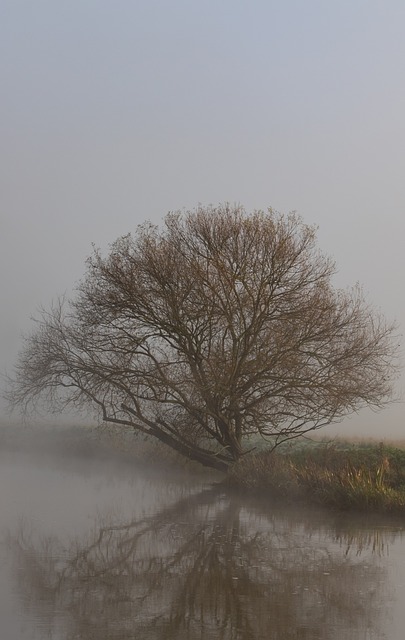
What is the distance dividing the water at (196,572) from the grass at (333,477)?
0.80 metres

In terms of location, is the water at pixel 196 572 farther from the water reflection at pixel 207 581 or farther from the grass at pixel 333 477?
the grass at pixel 333 477

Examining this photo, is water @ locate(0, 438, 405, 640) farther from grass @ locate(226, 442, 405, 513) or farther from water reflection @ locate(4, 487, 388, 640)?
grass @ locate(226, 442, 405, 513)

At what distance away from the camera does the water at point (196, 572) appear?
890 centimetres

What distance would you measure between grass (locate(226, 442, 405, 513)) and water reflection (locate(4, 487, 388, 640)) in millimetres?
2101

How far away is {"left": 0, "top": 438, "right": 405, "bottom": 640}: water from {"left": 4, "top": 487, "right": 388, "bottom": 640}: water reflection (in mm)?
21

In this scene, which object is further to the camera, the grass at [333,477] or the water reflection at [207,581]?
the grass at [333,477]

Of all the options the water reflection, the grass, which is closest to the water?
the water reflection

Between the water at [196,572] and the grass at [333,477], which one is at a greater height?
the grass at [333,477]

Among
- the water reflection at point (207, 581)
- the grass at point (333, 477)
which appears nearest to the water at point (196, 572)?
the water reflection at point (207, 581)

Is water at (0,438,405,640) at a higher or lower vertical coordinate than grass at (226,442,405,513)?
lower

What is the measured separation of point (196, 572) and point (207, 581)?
654 mm

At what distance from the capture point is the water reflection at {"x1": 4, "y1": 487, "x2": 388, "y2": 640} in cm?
888

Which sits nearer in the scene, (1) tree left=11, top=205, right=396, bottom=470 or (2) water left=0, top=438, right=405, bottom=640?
(2) water left=0, top=438, right=405, bottom=640

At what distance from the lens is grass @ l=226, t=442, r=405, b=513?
743 inches
